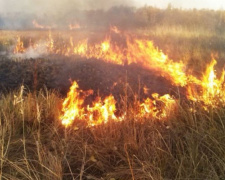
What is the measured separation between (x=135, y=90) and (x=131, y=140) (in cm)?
213

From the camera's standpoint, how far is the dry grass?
9.12 ft

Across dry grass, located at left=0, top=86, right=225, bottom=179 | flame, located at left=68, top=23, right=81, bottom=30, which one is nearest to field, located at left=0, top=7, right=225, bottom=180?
dry grass, located at left=0, top=86, right=225, bottom=179

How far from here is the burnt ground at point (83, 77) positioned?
5.38m

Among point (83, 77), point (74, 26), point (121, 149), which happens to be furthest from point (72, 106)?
point (74, 26)

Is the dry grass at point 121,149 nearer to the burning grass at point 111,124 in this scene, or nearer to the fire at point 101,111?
the burning grass at point 111,124

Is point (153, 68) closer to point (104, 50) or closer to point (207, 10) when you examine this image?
point (104, 50)

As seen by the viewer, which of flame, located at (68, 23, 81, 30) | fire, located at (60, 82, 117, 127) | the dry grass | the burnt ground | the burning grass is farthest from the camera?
flame, located at (68, 23, 81, 30)

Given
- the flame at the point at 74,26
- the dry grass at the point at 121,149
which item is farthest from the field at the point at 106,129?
the flame at the point at 74,26

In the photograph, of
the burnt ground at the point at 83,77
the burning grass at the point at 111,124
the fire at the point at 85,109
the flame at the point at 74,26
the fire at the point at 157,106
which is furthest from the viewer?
the flame at the point at 74,26

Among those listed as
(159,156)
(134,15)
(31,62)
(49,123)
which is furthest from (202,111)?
(134,15)

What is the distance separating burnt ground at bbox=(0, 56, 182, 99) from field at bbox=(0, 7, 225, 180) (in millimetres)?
19

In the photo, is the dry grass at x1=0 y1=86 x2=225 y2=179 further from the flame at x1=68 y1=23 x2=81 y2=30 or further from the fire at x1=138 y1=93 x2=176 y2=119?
the flame at x1=68 y1=23 x2=81 y2=30

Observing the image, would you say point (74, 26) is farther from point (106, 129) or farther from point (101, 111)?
point (106, 129)

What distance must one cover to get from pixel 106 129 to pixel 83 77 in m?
2.03
